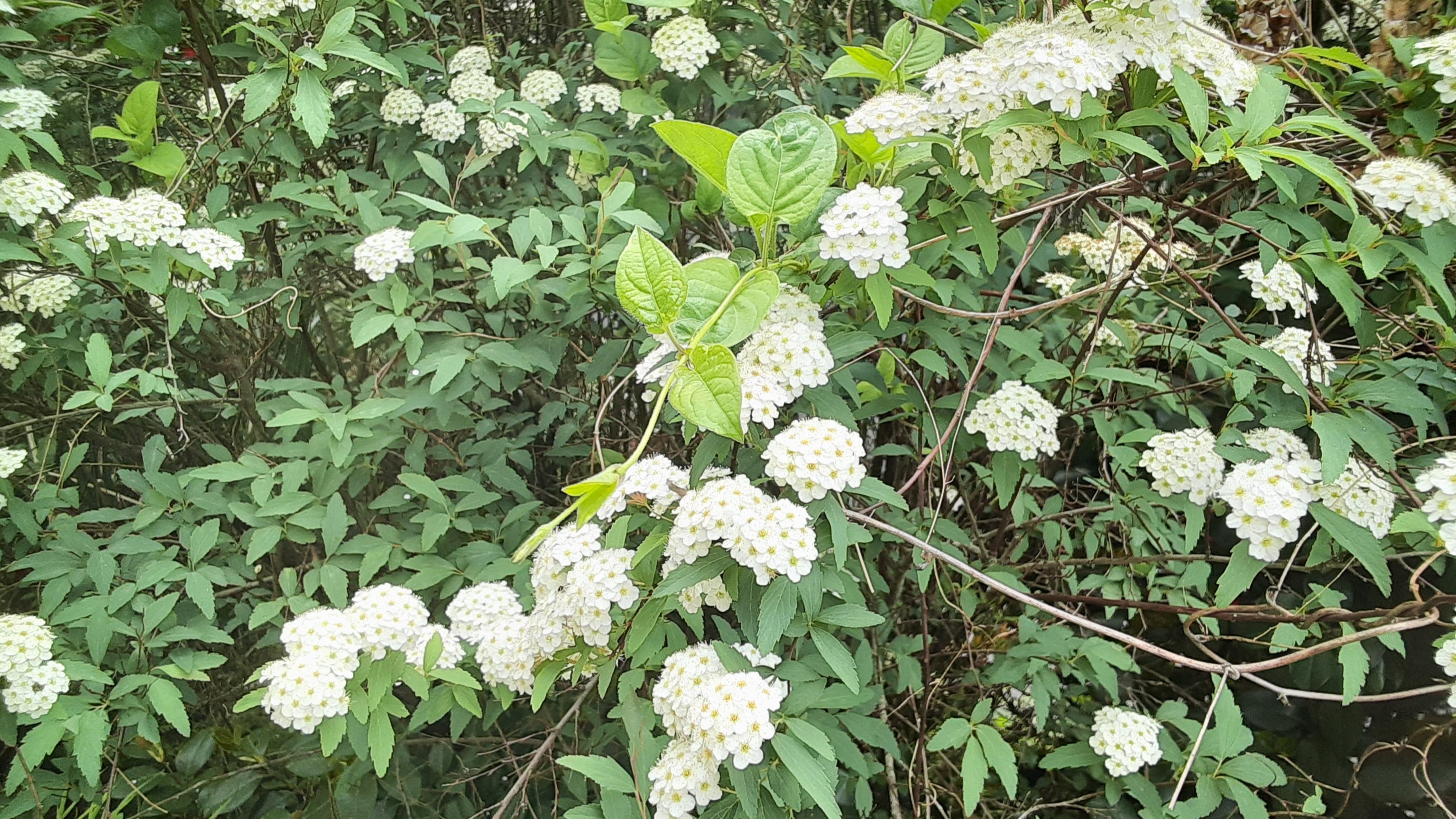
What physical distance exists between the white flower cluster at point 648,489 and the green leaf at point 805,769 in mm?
345

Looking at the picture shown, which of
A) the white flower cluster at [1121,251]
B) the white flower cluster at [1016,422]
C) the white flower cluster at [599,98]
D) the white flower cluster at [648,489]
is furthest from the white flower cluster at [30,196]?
the white flower cluster at [1121,251]

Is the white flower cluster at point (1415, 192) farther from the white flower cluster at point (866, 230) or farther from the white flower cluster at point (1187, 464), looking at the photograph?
the white flower cluster at point (866, 230)

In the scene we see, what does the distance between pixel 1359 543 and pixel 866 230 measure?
79 cm

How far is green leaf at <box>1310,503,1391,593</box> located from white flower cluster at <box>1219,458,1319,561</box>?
3 centimetres

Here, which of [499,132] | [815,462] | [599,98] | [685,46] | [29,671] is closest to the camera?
[815,462]

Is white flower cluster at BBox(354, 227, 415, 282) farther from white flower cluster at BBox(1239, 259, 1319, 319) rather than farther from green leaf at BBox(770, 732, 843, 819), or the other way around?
white flower cluster at BBox(1239, 259, 1319, 319)

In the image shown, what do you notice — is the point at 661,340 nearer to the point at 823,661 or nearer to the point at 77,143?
the point at 823,661

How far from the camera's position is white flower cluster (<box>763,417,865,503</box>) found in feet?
3.72

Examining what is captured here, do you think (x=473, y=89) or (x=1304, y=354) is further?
(x=473, y=89)

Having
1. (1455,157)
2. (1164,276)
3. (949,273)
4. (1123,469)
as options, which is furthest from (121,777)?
(1455,157)

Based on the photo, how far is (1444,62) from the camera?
1.20 meters

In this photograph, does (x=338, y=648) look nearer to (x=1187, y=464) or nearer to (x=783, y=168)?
(x=783, y=168)

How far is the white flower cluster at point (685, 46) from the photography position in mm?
1769

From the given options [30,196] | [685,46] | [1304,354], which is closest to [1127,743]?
[1304,354]
